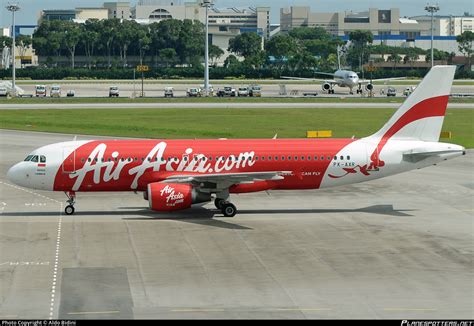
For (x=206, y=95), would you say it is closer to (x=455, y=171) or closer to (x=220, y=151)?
(x=455, y=171)

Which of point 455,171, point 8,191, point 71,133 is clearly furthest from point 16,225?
point 71,133

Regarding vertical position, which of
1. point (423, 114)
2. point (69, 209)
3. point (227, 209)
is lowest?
point (69, 209)

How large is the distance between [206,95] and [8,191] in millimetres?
113717

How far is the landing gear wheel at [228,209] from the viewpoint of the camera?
4881 cm

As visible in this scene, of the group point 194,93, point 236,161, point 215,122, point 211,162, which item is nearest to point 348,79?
point 194,93

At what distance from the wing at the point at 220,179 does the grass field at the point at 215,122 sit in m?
38.4

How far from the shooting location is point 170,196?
4731 cm

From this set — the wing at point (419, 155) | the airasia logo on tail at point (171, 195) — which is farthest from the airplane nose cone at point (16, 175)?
the wing at point (419, 155)

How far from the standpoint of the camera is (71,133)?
9462cm

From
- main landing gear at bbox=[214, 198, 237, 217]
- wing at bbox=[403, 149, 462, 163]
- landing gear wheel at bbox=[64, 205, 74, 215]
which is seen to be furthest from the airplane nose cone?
wing at bbox=[403, 149, 462, 163]

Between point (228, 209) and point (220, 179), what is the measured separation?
5.98 feet

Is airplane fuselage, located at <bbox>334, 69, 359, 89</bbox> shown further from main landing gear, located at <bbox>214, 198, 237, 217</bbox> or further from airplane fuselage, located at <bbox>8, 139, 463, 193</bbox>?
main landing gear, located at <bbox>214, 198, 237, 217</bbox>

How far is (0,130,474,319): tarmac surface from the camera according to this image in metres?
31.0

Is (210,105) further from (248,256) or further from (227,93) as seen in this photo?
(248,256)
